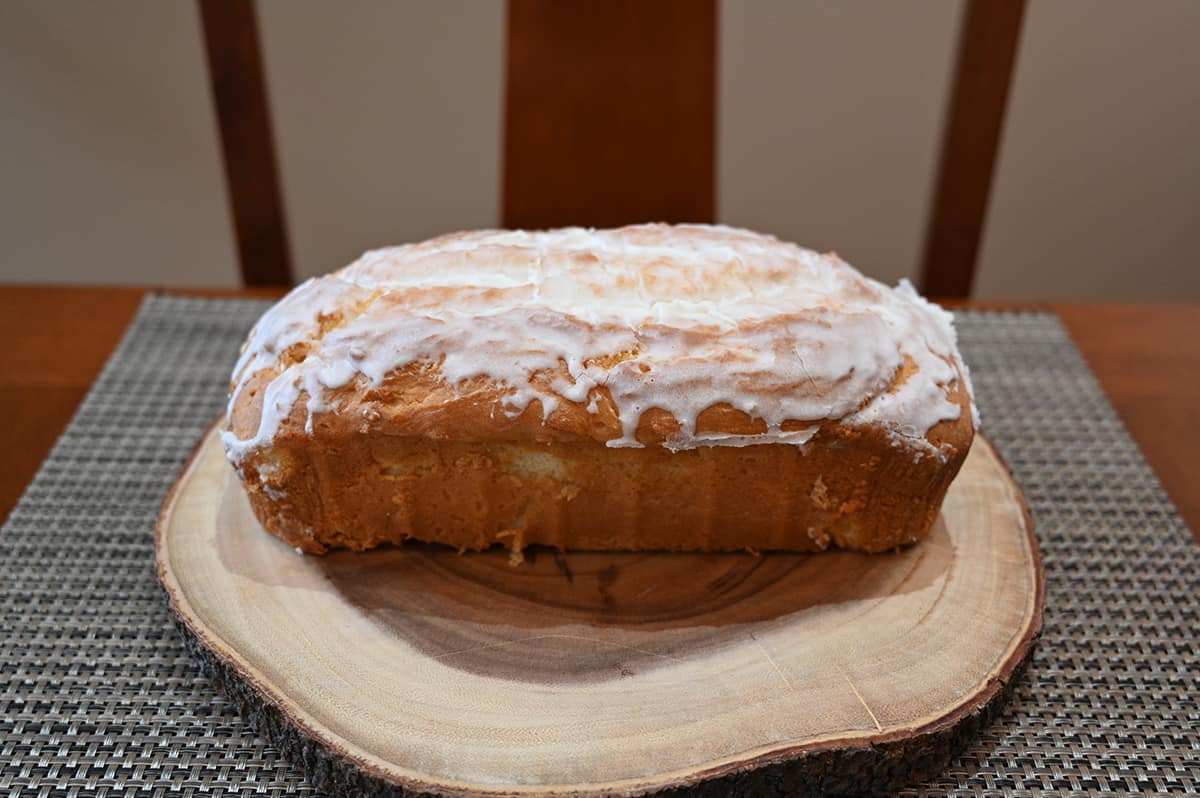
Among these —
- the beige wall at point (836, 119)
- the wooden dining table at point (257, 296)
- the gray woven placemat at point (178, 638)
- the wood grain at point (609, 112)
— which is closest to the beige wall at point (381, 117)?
the beige wall at point (836, 119)

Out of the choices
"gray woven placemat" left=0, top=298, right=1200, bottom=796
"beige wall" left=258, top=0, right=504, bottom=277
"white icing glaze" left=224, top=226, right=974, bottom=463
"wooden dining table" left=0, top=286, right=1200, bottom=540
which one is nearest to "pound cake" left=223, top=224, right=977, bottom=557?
"white icing glaze" left=224, top=226, right=974, bottom=463

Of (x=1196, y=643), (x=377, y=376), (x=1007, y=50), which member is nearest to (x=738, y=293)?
(x=377, y=376)

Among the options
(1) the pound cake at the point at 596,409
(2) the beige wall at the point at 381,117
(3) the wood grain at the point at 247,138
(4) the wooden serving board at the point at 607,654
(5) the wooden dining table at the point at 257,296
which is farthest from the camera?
(2) the beige wall at the point at 381,117

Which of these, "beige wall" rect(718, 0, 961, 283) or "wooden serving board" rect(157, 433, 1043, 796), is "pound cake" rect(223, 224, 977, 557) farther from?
"beige wall" rect(718, 0, 961, 283)

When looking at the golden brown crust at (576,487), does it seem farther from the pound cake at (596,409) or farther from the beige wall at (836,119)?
the beige wall at (836,119)

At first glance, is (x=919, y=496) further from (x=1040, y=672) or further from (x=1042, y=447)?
(x=1042, y=447)

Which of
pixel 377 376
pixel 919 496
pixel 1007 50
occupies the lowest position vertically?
pixel 919 496
